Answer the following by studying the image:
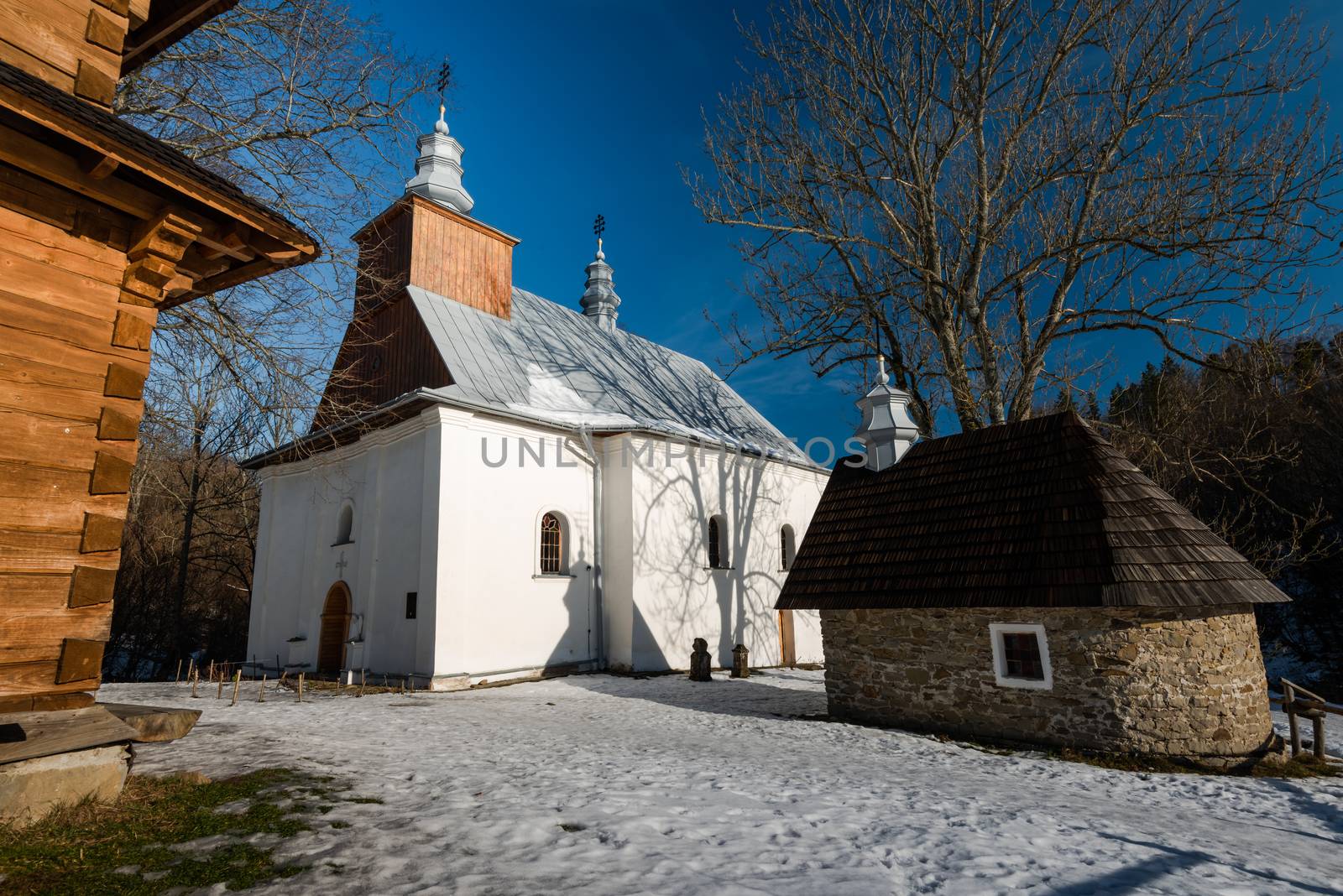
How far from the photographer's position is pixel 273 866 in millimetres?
3537

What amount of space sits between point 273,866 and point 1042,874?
416 cm

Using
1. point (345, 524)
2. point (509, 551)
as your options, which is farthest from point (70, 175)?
point (345, 524)

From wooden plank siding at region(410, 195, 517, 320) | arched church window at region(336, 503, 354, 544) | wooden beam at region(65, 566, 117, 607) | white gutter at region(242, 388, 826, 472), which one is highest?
wooden plank siding at region(410, 195, 517, 320)

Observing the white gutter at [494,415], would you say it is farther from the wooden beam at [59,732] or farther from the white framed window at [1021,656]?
the white framed window at [1021,656]

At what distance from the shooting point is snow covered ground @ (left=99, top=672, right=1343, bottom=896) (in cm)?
380

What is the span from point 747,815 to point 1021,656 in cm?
509

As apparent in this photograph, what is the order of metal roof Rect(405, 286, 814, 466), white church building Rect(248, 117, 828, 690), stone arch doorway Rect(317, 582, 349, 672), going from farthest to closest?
metal roof Rect(405, 286, 814, 466), stone arch doorway Rect(317, 582, 349, 672), white church building Rect(248, 117, 828, 690)

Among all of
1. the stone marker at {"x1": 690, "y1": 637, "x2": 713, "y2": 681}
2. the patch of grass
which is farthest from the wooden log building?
the stone marker at {"x1": 690, "y1": 637, "x2": 713, "y2": 681}

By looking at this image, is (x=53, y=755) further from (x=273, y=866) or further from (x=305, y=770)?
(x=305, y=770)

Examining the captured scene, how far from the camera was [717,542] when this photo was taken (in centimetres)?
1873

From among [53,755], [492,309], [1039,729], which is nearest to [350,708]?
[53,755]

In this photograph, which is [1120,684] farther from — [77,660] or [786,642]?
[786,642]

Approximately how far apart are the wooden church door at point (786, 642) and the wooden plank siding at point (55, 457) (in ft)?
56.9

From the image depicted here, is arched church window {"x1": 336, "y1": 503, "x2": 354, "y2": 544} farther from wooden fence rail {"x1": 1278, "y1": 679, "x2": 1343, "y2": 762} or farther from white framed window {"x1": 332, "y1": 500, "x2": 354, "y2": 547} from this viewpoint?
wooden fence rail {"x1": 1278, "y1": 679, "x2": 1343, "y2": 762}
